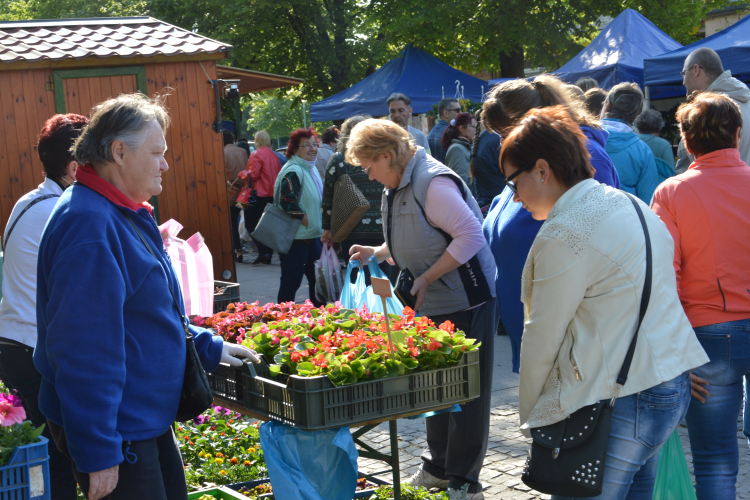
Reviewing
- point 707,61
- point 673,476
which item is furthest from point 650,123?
point 673,476

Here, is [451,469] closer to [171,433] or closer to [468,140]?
[171,433]

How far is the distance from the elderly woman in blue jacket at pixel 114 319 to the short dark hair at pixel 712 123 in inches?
83.7

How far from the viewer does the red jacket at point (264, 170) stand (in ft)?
38.3

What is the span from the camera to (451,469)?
3.80 metres

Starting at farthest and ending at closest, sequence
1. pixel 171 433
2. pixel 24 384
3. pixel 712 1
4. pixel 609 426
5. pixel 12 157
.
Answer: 1. pixel 712 1
2. pixel 12 157
3. pixel 24 384
4. pixel 171 433
5. pixel 609 426

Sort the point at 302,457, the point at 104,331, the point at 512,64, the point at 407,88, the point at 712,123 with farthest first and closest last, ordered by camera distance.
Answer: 1. the point at 512,64
2. the point at 407,88
3. the point at 712,123
4. the point at 302,457
5. the point at 104,331

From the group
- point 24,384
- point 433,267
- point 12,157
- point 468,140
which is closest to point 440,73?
point 468,140

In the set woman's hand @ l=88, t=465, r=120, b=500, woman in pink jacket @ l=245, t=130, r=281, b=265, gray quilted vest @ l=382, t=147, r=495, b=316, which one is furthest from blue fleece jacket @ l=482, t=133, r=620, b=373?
woman in pink jacket @ l=245, t=130, r=281, b=265

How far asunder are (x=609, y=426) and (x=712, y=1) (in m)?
19.0

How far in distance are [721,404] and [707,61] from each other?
3.12 meters

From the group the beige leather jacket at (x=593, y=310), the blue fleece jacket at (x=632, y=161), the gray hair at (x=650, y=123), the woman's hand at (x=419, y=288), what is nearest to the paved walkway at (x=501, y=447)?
the woman's hand at (x=419, y=288)

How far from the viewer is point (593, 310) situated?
2131 millimetres

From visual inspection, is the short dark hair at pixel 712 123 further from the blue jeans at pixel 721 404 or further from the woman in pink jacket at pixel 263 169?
the woman in pink jacket at pixel 263 169

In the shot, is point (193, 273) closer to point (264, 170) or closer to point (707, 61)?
point (707, 61)
